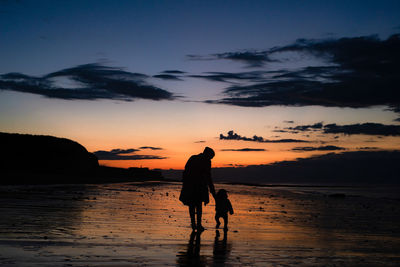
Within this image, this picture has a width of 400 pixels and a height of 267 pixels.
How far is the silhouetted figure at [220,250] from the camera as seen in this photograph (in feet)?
24.7

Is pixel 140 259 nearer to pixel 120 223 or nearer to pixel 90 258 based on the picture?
pixel 90 258

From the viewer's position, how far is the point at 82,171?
110m

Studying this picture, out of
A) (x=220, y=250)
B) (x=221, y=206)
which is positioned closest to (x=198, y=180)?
(x=221, y=206)

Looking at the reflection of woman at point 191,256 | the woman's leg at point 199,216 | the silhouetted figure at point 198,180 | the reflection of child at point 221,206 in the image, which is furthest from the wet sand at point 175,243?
the silhouetted figure at point 198,180

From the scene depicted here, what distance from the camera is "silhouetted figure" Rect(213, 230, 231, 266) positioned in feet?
24.7

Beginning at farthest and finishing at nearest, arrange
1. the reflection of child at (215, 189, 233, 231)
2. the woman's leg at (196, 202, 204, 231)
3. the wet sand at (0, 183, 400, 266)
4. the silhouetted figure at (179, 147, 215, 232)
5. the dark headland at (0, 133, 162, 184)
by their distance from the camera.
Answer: the dark headland at (0, 133, 162, 184) → the reflection of child at (215, 189, 233, 231) → the silhouetted figure at (179, 147, 215, 232) → the woman's leg at (196, 202, 204, 231) → the wet sand at (0, 183, 400, 266)

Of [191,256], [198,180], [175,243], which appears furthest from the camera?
[198,180]

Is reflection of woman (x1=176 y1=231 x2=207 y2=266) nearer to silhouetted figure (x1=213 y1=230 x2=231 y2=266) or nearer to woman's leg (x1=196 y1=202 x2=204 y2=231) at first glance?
silhouetted figure (x1=213 y1=230 x2=231 y2=266)

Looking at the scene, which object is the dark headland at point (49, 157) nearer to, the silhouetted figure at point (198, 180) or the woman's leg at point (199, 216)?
the silhouetted figure at point (198, 180)

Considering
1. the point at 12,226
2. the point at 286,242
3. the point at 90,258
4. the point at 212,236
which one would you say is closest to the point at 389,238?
the point at 286,242

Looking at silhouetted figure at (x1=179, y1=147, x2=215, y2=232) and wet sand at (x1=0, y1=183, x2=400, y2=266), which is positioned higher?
silhouetted figure at (x1=179, y1=147, x2=215, y2=232)

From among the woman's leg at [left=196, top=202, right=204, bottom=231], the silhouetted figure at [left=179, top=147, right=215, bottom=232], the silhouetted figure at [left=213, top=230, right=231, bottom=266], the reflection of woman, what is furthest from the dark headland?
the reflection of woman

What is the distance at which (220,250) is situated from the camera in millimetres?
8805

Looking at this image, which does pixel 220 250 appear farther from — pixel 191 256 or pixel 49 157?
pixel 49 157
